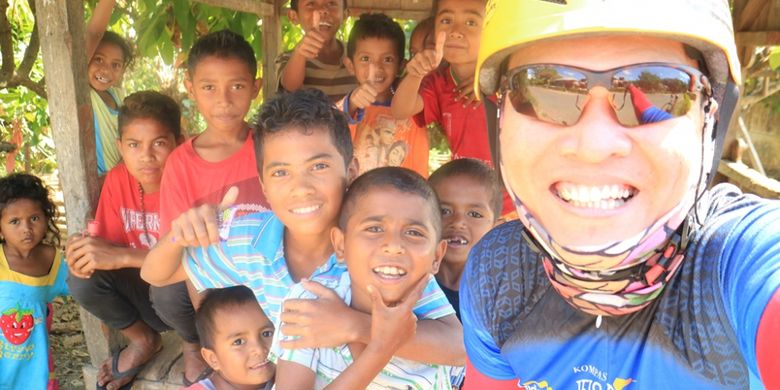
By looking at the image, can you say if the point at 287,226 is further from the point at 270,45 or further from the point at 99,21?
the point at 270,45

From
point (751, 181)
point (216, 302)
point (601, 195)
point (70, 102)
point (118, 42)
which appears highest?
point (118, 42)

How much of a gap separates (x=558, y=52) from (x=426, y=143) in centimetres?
238

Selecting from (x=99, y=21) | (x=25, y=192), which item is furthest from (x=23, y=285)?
(x=99, y=21)

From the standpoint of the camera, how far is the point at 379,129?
11.3ft

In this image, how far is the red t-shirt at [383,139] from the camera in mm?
3447

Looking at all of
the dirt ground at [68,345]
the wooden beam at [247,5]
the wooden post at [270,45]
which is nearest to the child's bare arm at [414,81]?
the wooden beam at [247,5]

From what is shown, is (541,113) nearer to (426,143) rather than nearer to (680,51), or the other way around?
(680,51)

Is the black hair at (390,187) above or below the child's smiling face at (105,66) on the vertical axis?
below

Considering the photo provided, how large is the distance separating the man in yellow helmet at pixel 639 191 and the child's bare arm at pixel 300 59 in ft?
7.08

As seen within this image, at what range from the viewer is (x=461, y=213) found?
8.38 feet

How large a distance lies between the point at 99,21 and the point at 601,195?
10.2ft

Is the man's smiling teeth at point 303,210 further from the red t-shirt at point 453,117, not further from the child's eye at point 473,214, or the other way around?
the red t-shirt at point 453,117

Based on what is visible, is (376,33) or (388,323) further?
(376,33)

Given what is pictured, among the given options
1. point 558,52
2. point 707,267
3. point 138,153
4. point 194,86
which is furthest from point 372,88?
point 707,267
